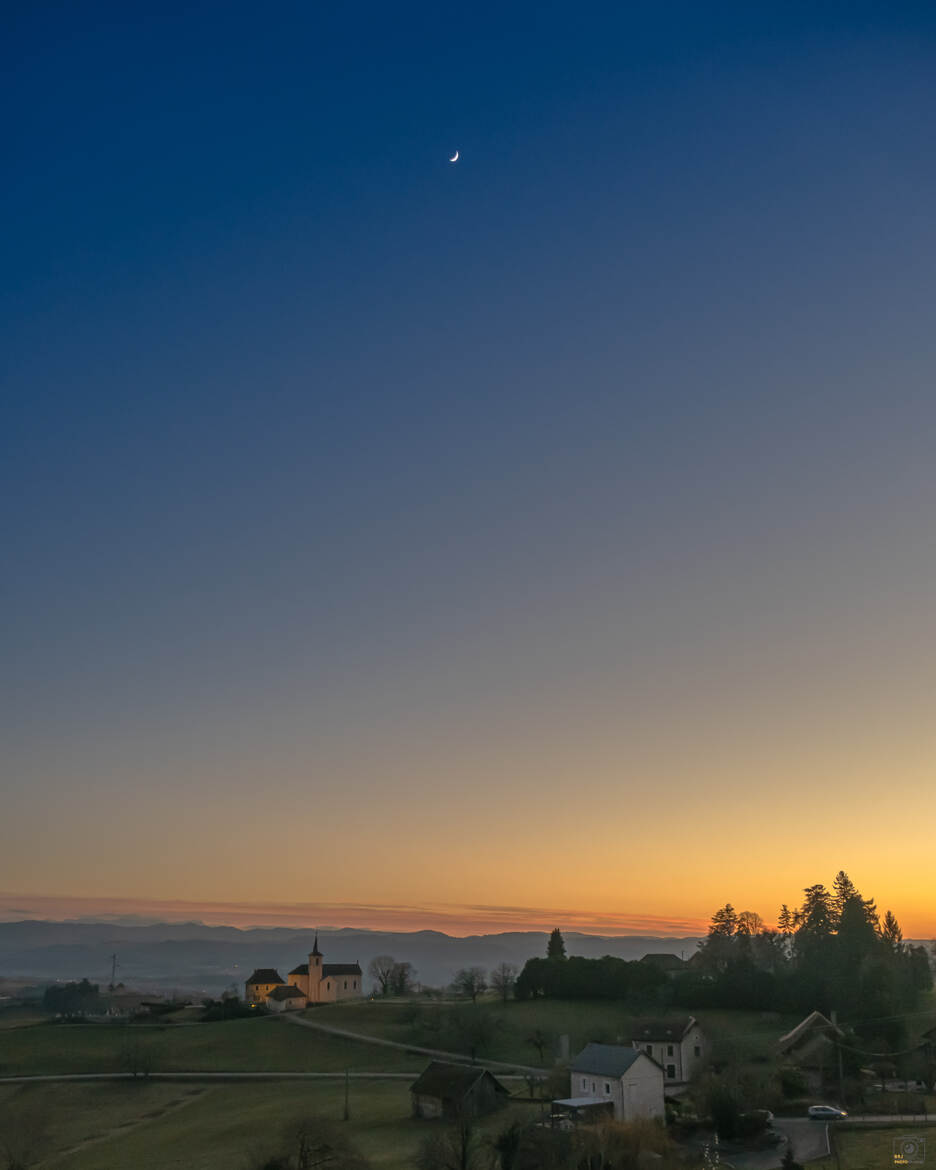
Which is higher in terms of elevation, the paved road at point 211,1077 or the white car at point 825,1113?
the white car at point 825,1113

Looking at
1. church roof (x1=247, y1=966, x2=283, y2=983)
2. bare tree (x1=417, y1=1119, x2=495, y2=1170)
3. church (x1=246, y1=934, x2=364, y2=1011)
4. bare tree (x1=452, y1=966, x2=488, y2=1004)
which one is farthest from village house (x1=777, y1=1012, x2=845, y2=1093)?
church roof (x1=247, y1=966, x2=283, y2=983)

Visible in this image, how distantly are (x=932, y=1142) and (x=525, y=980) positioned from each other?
69008 mm

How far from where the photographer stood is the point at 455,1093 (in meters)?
58.6

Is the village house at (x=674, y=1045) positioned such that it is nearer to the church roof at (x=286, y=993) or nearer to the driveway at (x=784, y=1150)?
the driveway at (x=784, y=1150)

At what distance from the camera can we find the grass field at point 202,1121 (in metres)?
52.6

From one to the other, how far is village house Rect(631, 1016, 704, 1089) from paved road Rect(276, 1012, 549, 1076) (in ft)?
28.0

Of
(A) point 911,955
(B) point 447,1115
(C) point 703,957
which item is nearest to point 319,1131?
(B) point 447,1115

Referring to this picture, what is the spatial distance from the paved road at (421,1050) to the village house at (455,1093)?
12.5 meters

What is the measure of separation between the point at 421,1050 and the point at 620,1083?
3333cm

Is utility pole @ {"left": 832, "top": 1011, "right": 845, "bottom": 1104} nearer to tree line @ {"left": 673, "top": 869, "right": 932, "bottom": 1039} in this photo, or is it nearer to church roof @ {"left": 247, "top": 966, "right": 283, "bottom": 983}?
tree line @ {"left": 673, "top": 869, "right": 932, "bottom": 1039}

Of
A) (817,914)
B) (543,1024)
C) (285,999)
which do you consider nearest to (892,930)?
(817,914)

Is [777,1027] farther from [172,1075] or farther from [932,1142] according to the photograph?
[172,1075]

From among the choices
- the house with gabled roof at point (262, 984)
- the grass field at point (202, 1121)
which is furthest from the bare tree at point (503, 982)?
the grass field at point (202, 1121)

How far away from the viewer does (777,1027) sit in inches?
3137
